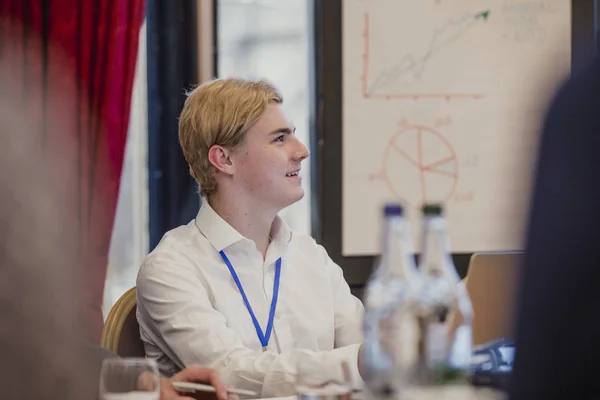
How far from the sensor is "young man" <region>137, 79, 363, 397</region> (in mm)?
2156

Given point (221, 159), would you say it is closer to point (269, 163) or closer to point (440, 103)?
point (269, 163)

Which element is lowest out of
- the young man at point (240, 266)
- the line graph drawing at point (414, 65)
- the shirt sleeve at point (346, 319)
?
the shirt sleeve at point (346, 319)

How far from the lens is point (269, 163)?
8.20 ft

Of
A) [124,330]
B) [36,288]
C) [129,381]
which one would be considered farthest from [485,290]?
[36,288]

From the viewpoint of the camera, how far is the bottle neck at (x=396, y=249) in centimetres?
134

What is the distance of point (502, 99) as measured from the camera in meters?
3.65

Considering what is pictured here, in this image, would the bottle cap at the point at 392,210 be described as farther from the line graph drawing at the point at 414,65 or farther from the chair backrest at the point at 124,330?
the line graph drawing at the point at 414,65

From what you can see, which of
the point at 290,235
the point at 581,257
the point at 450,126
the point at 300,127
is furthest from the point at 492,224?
the point at 581,257

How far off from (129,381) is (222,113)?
1.34 meters

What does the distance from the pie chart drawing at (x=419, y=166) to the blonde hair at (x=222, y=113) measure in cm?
112

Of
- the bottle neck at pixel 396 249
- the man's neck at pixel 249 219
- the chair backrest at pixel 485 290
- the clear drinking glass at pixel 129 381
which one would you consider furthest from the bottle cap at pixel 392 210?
the chair backrest at pixel 485 290

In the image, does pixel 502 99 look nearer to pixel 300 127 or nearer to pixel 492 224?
pixel 492 224

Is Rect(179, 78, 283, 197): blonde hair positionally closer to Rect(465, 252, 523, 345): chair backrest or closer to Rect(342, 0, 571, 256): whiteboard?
Rect(465, 252, 523, 345): chair backrest

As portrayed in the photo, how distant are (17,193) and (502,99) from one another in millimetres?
3131
